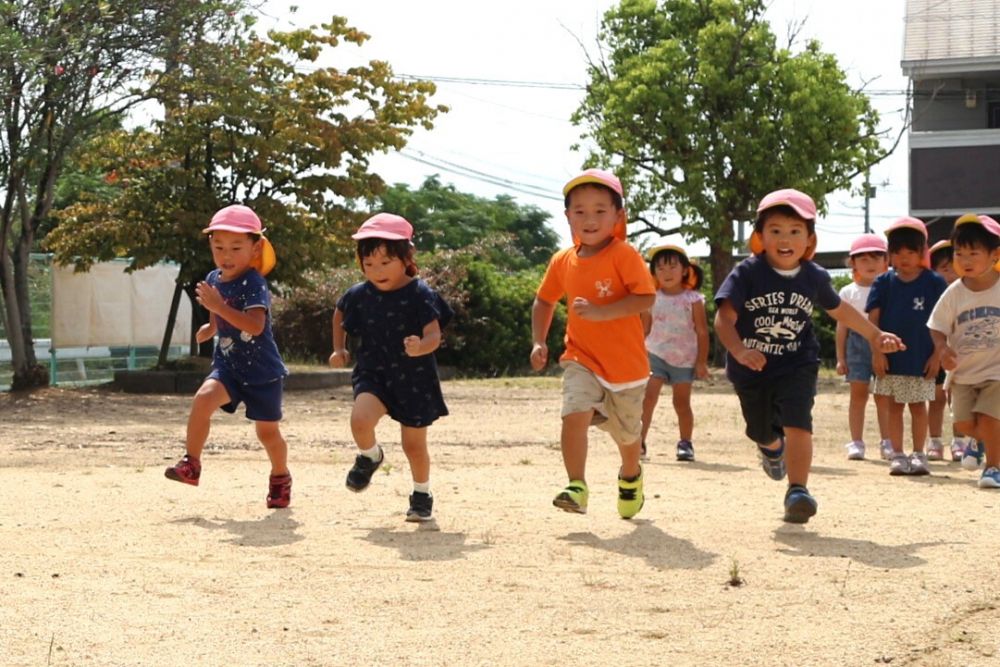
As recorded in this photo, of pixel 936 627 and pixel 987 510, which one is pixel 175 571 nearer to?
pixel 936 627

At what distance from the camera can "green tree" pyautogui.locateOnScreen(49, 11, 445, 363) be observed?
2117 cm

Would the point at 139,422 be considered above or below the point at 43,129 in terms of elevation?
below

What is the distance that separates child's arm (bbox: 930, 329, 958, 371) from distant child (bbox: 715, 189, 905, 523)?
1.41 metres

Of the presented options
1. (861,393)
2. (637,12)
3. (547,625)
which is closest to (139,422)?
(861,393)

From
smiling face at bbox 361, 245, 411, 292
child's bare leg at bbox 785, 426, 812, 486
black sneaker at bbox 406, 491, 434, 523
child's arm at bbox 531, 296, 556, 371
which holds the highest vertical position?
smiling face at bbox 361, 245, 411, 292

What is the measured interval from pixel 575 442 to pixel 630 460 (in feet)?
1.13

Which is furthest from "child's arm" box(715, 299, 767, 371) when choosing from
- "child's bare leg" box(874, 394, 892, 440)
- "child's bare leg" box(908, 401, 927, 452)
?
"child's bare leg" box(908, 401, 927, 452)

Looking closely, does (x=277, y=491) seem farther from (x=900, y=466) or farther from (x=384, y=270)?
(x=900, y=466)

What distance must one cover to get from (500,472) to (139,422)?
607 cm

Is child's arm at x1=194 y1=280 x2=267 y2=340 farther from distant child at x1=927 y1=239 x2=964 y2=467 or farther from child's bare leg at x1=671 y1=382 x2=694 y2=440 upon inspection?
distant child at x1=927 y1=239 x2=964 y2=467

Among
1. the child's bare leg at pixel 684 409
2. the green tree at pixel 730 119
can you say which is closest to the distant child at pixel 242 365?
the child's bare leg at pixel 684 409

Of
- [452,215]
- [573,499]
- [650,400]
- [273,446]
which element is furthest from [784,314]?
[452,215]

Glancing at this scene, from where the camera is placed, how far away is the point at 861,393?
1120 cm

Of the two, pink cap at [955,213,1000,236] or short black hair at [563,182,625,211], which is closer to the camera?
short black hair at [563,182,625,211]
